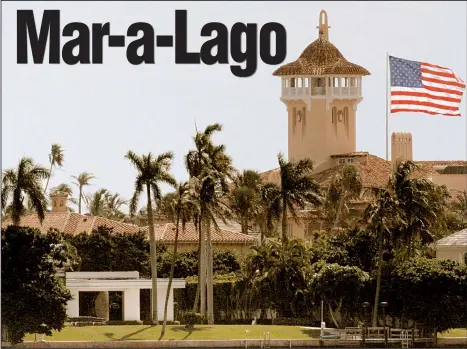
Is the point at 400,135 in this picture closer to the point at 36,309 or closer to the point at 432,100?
the point at 432,100

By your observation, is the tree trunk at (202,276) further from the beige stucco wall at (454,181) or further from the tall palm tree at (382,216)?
the beige stucco wall at (454,181)

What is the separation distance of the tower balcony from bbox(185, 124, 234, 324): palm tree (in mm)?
53998

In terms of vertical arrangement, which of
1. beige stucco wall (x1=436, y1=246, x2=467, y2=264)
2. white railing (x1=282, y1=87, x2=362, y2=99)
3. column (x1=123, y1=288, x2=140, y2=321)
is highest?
white railing (x1=282, y1=87, x2=362, y2=99)

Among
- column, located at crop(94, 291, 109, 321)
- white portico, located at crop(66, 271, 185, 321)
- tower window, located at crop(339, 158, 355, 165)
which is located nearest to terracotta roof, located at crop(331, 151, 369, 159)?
tower window, located at crop(339, 158, 355, 165)

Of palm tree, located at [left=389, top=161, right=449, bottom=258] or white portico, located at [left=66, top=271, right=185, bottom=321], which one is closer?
palm tree, located at [left=389, top=161, right=449, bottom=258]

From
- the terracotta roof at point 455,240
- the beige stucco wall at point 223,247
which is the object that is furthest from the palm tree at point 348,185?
the terracotta roof at point 455,240

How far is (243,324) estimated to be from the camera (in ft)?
349

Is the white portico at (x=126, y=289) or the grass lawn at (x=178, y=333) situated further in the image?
the white portico at (x=126, y=289)

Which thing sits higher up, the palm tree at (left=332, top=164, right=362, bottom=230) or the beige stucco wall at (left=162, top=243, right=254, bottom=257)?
the palm tree at (left=332, top=164, right=362, bottom=230)

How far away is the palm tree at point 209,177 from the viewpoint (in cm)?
10031

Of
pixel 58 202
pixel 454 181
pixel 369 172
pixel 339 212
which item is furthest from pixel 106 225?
pixel 454 181

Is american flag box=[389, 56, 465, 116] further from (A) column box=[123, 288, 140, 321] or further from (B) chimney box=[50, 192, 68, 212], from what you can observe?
(B) chimney box=[50, 192, 68, 212]

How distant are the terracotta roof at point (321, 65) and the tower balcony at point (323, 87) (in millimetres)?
567

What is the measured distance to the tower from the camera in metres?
157
